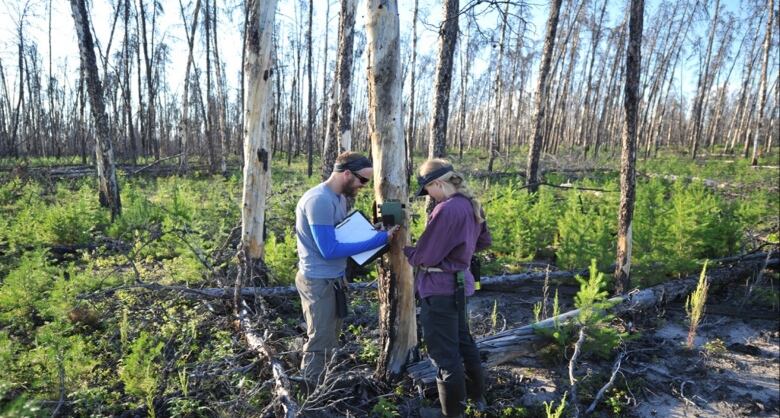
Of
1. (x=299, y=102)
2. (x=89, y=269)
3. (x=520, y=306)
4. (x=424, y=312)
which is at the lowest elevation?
(x=520, y=306)

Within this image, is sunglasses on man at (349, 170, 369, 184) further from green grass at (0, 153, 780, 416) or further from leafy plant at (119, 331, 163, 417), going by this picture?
leafy plant at (119, 331, 163, 417)

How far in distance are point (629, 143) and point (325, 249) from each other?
167 inches

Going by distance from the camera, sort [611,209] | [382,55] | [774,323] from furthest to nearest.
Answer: [611,209], [774,323], [382,55]

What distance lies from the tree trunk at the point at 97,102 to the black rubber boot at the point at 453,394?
8.82 m

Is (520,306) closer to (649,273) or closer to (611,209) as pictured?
(649,273)

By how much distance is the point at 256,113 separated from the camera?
513cm

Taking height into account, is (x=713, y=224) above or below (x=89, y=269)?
above

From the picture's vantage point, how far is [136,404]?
325cm

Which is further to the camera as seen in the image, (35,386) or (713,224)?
(713,224)

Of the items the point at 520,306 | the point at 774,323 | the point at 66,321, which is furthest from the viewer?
the point at 520,306

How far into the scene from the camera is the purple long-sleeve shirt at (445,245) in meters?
2.89

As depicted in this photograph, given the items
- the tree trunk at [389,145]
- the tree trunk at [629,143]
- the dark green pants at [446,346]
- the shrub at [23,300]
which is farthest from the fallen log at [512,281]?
the dark green pants at [446,346]

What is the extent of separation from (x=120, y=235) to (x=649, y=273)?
9.09 metres

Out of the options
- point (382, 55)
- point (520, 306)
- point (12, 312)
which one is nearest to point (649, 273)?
point (520, 306)
